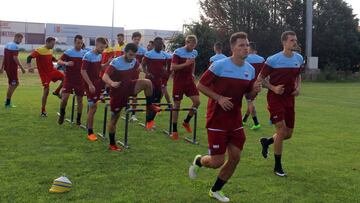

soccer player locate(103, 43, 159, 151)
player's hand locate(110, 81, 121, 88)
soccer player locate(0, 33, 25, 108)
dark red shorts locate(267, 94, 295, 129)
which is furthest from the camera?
soccer player locate(0, 33, 25, 108)

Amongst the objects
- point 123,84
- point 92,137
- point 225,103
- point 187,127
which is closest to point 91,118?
point 92,137

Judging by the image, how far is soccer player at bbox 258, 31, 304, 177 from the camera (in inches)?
Answer: 280

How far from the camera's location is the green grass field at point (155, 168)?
602cm

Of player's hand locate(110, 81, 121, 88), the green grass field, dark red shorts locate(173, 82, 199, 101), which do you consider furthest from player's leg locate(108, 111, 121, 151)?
dark red shorts locate(173, 82, 199, 101)

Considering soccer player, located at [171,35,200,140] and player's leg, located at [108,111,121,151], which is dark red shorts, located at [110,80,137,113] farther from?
soccer player, located at [171,35,200,140]

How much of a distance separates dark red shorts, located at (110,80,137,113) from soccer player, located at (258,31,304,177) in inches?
99.3

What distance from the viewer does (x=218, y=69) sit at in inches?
220

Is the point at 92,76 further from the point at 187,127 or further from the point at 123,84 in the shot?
the point at 187,127

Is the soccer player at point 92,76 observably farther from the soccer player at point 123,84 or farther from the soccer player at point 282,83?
the soccer player at point 282,83

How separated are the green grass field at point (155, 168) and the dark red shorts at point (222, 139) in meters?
0.71

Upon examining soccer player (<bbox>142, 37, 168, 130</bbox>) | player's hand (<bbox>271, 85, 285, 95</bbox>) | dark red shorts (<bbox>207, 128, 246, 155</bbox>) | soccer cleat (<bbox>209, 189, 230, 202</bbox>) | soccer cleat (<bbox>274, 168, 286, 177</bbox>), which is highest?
soccer player (<bbox>142, 37, 168, 130</bbox>)

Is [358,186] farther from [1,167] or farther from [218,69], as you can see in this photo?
[1,167]

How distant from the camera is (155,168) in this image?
7.35 metres

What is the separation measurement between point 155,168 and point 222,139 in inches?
79.8
